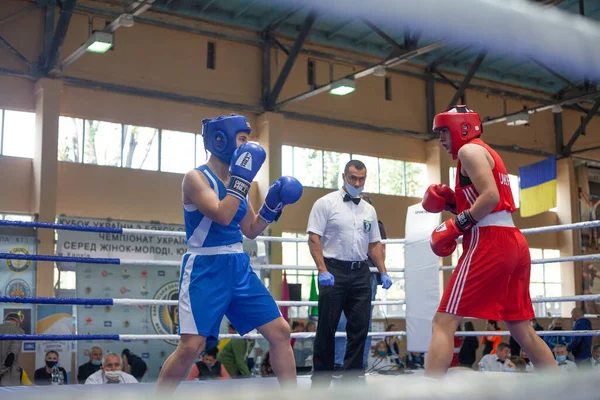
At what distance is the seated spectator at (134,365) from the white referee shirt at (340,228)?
18.1 ft

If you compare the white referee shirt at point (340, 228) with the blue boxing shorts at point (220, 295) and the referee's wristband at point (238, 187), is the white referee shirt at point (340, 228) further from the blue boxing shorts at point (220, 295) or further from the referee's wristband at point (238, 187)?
the referee's wristband at point (238, 187)

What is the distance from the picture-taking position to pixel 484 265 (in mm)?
2684

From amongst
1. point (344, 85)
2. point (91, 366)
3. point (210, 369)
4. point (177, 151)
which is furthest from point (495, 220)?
point (177, 151)

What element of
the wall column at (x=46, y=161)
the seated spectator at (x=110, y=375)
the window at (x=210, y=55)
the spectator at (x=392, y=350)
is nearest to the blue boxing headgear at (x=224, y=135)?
the seated spectator at (x=110, y=375)

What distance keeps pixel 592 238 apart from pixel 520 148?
2624mm

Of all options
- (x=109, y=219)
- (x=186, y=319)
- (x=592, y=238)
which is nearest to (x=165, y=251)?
(x=109, y=219)

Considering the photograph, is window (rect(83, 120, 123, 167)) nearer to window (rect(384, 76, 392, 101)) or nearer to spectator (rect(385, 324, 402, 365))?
spectator (rect(385, 324, 402, 365))

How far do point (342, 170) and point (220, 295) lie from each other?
36.8 feet

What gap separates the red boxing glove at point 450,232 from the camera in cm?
279

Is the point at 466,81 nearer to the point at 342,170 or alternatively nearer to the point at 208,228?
the point at 342,170

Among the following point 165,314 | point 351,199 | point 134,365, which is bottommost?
point 134,365

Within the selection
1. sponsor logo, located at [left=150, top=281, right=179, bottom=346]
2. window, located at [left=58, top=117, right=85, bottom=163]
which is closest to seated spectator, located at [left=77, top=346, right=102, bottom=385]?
sponsor logo, located at [left=150, top=281, right=179, bottom=346]

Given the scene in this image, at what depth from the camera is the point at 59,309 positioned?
987 centimetres

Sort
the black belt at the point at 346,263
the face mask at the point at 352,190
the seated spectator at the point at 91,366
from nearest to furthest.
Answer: the black belt at the point at 346,263
the face mask at the point at 352,190
the seated spectator at the point at 91,366
